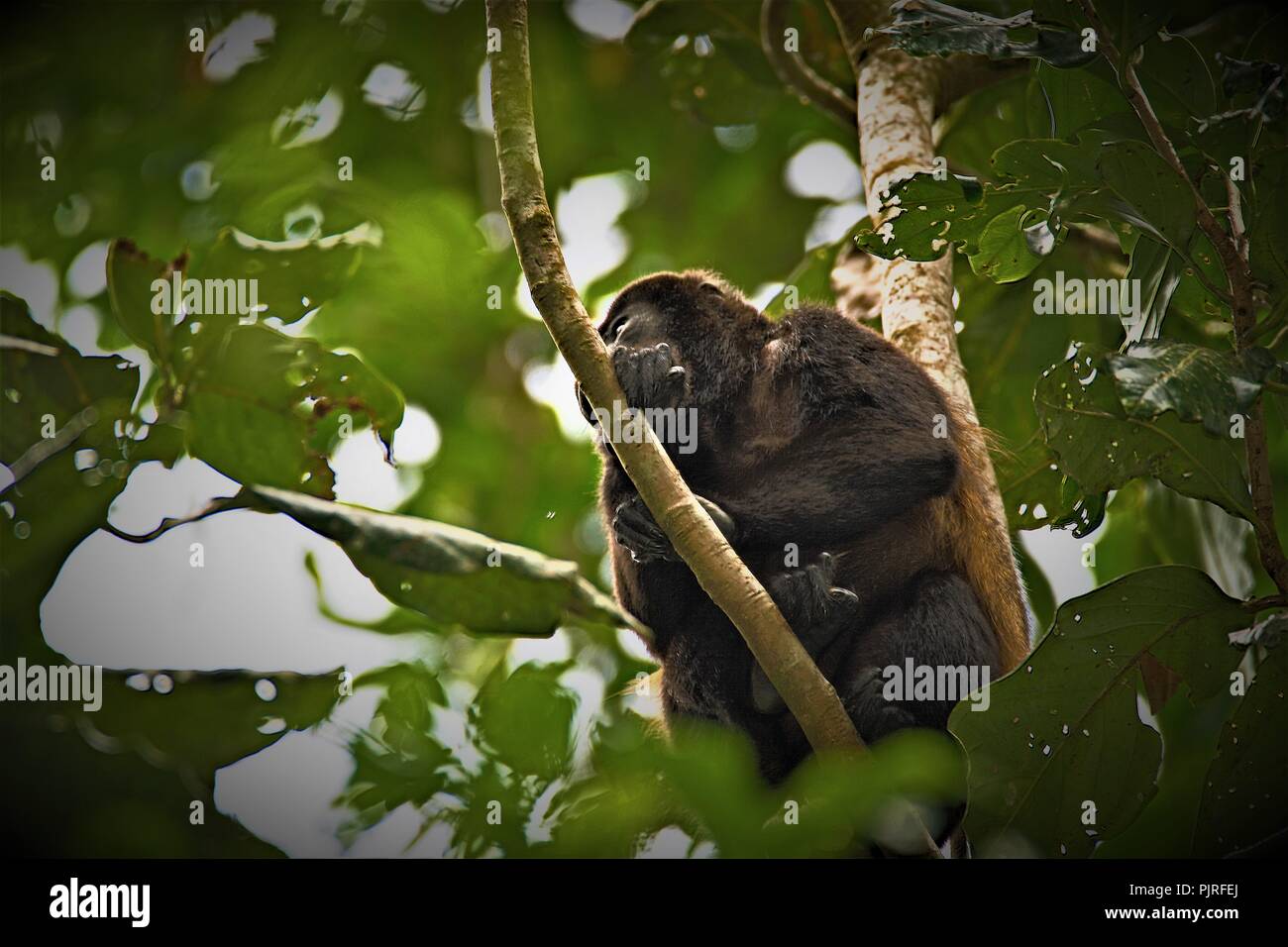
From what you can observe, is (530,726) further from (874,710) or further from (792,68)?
(792,68)

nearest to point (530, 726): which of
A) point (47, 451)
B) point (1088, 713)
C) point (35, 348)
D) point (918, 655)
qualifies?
point (918, 655)

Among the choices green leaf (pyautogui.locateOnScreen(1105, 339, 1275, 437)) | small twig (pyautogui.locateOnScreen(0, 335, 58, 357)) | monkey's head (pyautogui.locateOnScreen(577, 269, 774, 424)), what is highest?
monkey's head (pyautogui.locateOnScreen(577, 269, 774, 424))

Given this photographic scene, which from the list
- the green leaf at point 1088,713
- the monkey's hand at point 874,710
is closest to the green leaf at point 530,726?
the monkey's hand at point 874,710

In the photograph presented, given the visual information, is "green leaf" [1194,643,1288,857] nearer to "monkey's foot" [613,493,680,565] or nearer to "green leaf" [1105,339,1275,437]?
"green leaf" [1105,339,1275,437]

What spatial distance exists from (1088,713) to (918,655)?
620 mm

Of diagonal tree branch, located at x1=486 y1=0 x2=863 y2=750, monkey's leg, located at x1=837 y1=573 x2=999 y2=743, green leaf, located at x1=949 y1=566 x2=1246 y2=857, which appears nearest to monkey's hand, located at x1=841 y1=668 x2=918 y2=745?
monkey's leg, located at x1=837 y1=573 x2=999 y2=743

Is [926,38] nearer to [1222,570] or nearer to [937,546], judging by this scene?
[937,546]

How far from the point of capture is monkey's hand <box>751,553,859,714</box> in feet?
13.3

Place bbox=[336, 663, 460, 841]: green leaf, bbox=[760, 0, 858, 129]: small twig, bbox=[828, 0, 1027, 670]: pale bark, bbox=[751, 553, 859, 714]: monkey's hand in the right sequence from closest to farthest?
1. bbox=[336, 663, 460, 841]: green leaf
2. bbox=[751, 553, 859, 714]: monkey's hand
3. bbox=[828, 0, 1027, 670]: pale bark
4. bbox=[760, 0, 858, 129]: small twig

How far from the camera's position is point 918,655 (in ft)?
12.9

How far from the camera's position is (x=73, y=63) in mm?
5629

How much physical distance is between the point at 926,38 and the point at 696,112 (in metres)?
3.96

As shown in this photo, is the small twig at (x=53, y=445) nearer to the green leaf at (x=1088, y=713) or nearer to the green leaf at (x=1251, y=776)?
the green leaf at (x=1088, y=713)

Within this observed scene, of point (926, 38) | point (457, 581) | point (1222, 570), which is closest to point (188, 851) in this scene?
point (457, 581)
